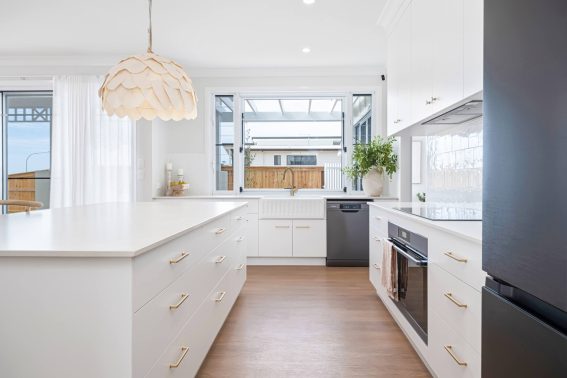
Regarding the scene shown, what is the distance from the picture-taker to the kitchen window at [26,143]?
5105 millimetres

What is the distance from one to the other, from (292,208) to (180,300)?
→ 124 inches

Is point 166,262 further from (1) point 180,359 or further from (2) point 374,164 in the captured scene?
(2) point 374,164

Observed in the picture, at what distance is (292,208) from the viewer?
15.1ft

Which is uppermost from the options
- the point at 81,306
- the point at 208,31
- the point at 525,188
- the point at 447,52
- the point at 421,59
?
the point at 208,31

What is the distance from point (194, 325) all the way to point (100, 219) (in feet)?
2.33

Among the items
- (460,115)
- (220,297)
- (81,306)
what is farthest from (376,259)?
(81,306)

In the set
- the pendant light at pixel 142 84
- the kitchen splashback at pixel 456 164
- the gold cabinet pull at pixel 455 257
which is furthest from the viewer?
the kitchen splashback at pixel 456 164

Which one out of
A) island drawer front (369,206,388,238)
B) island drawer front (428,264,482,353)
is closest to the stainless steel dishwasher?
island drawer front (369,206,388,238)

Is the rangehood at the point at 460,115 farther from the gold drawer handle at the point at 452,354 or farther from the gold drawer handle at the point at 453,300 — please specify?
the gold drawer handle at the point at 452,354

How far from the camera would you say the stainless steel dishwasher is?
452 cm

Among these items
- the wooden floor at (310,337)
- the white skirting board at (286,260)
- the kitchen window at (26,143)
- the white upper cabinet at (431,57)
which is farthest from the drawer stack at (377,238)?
the kitchen window at (26,143)

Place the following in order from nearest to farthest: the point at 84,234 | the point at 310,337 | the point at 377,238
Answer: the point at 84,234 < the point at 310,337 < the point at 377,238

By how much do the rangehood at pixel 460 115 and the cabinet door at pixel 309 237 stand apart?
7.16 feet

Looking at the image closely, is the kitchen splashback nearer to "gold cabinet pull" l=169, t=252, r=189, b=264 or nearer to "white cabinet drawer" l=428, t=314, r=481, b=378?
"white cabinet drawer" l=428, t=314, r=481, b=378
